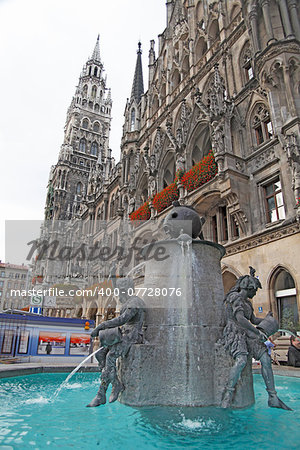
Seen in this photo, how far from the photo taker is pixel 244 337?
4.60 metres

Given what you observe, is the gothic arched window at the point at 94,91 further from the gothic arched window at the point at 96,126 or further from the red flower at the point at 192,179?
the red flower at the point at 192,179

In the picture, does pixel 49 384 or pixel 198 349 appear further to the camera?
pixel 49 384

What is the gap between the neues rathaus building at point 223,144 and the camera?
12961 mm

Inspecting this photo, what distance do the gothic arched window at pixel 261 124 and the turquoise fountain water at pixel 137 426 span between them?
13.4 meters

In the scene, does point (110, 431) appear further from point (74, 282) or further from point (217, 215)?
point (74, 282)

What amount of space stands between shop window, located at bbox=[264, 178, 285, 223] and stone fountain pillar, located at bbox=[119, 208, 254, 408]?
9293 mm

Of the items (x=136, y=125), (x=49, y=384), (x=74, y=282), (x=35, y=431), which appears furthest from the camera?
(x=74, y=282)

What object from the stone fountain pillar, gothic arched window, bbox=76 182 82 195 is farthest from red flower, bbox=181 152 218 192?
gothic arched window, bbox=76 182 82 195

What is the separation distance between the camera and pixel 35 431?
11.0 feet

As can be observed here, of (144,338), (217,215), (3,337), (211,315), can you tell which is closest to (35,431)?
(144,338)

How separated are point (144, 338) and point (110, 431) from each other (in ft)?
5.67

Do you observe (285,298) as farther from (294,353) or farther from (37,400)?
(37,400)

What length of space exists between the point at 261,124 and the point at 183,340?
555 inches

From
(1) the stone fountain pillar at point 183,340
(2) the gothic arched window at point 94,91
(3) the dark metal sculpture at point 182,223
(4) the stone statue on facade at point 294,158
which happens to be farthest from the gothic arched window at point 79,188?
(1) the stone fountain pillar at point 183,340
